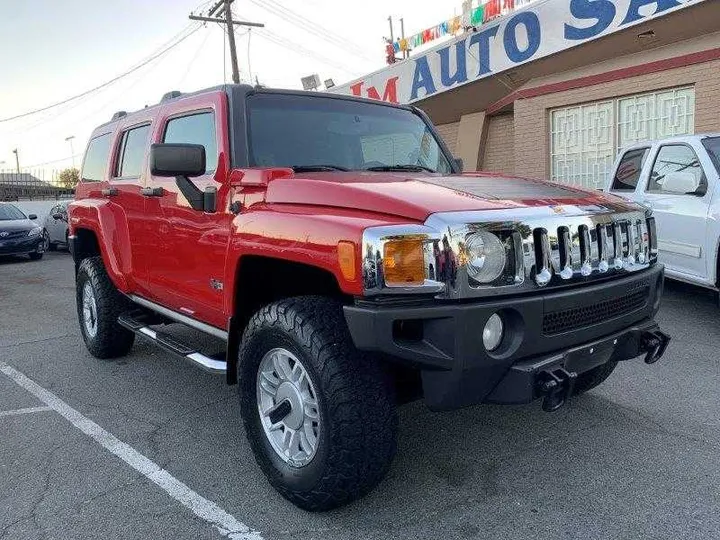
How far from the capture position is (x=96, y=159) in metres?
5.78

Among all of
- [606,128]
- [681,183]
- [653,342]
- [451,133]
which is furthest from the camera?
[451,133]

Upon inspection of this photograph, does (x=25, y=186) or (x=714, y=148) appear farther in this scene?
(x=25, y=186)

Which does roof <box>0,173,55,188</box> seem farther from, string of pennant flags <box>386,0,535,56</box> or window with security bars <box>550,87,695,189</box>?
window with security bars <box>550,87,695,189</box>

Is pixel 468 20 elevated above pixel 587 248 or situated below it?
above

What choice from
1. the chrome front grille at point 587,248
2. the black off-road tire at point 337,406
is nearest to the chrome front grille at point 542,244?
the chrome front grille at point 587,248

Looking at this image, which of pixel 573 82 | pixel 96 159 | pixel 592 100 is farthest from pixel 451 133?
pixel 96 159

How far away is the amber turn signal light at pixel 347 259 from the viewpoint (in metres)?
2.54

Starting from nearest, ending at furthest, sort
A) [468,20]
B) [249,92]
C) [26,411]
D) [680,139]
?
1. [249,92]
2. [26,411]
3. [680,139]
4. [468,20]

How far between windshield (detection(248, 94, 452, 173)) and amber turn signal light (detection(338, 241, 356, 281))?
107cm

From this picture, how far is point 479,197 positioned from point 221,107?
5.48 ft

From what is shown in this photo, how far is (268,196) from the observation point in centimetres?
316

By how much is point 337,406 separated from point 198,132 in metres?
2.13

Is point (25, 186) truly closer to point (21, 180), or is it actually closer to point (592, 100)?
point (21, 180)

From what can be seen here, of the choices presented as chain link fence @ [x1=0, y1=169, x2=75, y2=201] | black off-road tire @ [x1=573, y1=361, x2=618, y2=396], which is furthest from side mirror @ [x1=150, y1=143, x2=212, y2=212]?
chain link fence @ [x1=0, y1=169, x2=75, y2=201]
